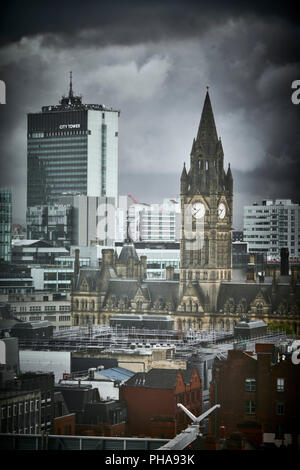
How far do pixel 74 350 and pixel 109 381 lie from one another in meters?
2.30

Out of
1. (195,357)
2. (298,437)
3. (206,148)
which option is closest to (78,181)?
(206,148)

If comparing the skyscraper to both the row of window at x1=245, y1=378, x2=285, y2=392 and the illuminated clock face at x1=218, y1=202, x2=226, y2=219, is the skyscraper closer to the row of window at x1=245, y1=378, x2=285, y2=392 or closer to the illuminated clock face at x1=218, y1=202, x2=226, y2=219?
the illuminated clock face at x1=218, y1=202, x2=226, y2=219

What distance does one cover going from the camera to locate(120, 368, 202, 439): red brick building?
1678cm

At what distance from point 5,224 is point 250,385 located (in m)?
6.48

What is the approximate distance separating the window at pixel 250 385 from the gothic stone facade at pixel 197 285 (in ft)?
23.8

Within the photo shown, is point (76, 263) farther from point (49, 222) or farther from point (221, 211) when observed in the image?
point (49, 222)

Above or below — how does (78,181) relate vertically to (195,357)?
above

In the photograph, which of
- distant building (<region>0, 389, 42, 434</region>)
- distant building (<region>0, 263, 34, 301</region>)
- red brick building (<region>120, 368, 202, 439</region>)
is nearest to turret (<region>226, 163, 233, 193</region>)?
distant building (<region>0, 263, 34, 301</region>)

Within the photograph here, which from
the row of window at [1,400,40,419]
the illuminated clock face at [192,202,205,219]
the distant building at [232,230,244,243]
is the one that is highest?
the illuminated clock face at [192,202,205,219]

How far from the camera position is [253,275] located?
89.3 feet

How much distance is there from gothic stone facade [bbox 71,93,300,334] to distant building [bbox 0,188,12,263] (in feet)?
7.78

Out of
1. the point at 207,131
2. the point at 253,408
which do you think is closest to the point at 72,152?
the point at 207,131

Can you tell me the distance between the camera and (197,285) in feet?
88.1

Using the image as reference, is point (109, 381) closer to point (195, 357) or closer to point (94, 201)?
point (195, 357)
